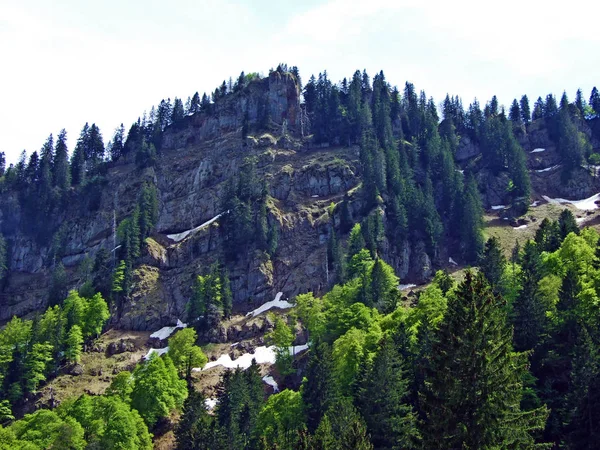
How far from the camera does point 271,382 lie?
87750 millimetres

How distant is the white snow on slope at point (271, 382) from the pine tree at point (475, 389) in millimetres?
57976

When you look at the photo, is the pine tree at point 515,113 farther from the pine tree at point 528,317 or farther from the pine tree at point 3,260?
the pine tree at point 3,260

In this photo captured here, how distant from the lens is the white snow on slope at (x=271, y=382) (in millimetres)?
86000

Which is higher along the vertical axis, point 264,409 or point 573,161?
point 573,161

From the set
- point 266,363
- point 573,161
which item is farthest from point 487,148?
point 266,363

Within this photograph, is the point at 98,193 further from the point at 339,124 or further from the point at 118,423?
the point at 118,423

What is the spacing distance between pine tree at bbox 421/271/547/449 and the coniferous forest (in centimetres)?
9

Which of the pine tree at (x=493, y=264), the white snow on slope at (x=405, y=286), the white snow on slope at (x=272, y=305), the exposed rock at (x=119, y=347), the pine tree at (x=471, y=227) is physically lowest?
the exposed rock at (x=119, y=347)

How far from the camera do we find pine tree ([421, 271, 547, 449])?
28.3 m

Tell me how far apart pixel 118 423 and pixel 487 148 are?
119808 millimetres

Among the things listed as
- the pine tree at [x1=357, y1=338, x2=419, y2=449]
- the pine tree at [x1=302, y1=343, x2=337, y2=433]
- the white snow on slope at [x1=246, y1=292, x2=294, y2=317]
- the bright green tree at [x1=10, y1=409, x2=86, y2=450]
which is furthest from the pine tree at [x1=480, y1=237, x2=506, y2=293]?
the bright green tree at [x1=10, y1=409, x2=86, y2=450]

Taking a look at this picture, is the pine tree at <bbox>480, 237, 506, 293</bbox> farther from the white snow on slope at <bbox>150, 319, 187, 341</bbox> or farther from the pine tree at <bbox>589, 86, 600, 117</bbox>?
the pine tree at <bbox>589, 86, 600, 117</bbox>

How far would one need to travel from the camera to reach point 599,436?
1556 inches

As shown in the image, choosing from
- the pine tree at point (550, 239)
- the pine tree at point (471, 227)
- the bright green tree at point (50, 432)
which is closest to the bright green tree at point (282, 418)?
the bright green tree at point (50, 432)
